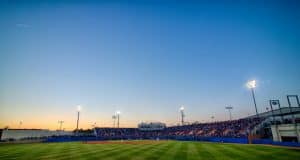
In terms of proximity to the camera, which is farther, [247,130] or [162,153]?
[247,130]

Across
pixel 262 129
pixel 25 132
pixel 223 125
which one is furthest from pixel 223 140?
pixel 25 132

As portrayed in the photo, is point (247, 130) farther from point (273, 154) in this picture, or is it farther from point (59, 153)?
point (59, 153)

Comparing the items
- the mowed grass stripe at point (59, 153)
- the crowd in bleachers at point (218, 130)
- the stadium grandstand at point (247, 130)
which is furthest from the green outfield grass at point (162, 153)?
the crowd in bleachers at point (218, 130)

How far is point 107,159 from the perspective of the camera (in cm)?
1608

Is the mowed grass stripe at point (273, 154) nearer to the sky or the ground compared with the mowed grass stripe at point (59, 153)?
nearer to the ground

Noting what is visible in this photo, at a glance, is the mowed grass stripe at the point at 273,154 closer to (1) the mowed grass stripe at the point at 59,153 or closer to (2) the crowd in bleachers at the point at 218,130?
(1) the mowed grass stripe at the point at 59,153

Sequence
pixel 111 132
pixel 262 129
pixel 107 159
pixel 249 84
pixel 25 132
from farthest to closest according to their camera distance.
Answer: pixel 25 132
pixel 111 132
pixel 262 129
pixel 249 84
pixel 107 159

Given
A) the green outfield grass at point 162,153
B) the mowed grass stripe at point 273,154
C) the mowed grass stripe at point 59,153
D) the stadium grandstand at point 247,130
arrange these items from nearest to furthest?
the mowed grass stripe at point 273,154
the green outfield grass at point 162,153
the mowed grass stripe at point 59,153
the stadium grandstand at point 247,130

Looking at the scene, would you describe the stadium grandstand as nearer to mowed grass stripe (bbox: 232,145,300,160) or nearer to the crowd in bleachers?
the crowd in bleachers

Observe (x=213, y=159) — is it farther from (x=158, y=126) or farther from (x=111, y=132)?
(x=158, y=126)

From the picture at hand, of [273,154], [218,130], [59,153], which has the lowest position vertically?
[218,130]

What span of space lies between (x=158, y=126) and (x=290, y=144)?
279ft

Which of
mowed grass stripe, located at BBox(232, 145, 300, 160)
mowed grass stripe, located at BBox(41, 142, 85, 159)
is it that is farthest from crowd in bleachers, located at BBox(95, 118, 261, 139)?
mowed grass stripe, located at BBox(41, 142, 85, 159)

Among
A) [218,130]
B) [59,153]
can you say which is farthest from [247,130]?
[59,153]
